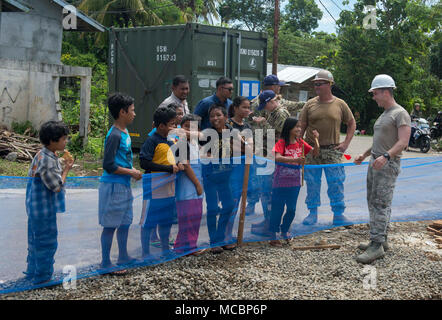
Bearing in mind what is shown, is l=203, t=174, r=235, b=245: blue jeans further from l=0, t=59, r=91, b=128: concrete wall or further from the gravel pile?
l=0, t=59, r=91, b=128: concrete wall

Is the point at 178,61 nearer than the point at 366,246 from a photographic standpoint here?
No

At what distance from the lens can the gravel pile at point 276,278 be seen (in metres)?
3.73

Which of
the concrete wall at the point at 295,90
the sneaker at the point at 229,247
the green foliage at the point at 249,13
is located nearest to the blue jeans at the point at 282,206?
the sneaker at the point at 229,247

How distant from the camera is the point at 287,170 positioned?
5.01 m

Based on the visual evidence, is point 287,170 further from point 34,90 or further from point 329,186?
point 34,90

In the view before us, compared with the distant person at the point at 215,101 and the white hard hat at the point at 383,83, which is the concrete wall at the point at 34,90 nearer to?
the distant person at the point at 215,101

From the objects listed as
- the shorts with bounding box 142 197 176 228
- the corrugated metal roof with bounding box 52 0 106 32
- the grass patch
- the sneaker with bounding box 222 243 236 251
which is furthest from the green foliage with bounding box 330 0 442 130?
the shorts with bounding box 142 197 176 228

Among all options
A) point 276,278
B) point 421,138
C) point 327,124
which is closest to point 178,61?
point 327,124

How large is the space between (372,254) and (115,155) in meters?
2.68

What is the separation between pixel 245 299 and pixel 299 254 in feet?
4.34

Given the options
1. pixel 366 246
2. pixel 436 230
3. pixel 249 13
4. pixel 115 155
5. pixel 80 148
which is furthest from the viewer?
pixel 249 13

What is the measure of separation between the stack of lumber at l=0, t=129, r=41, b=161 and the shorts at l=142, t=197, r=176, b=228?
6.59 metres

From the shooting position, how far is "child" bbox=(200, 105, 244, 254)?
4.71 meters
